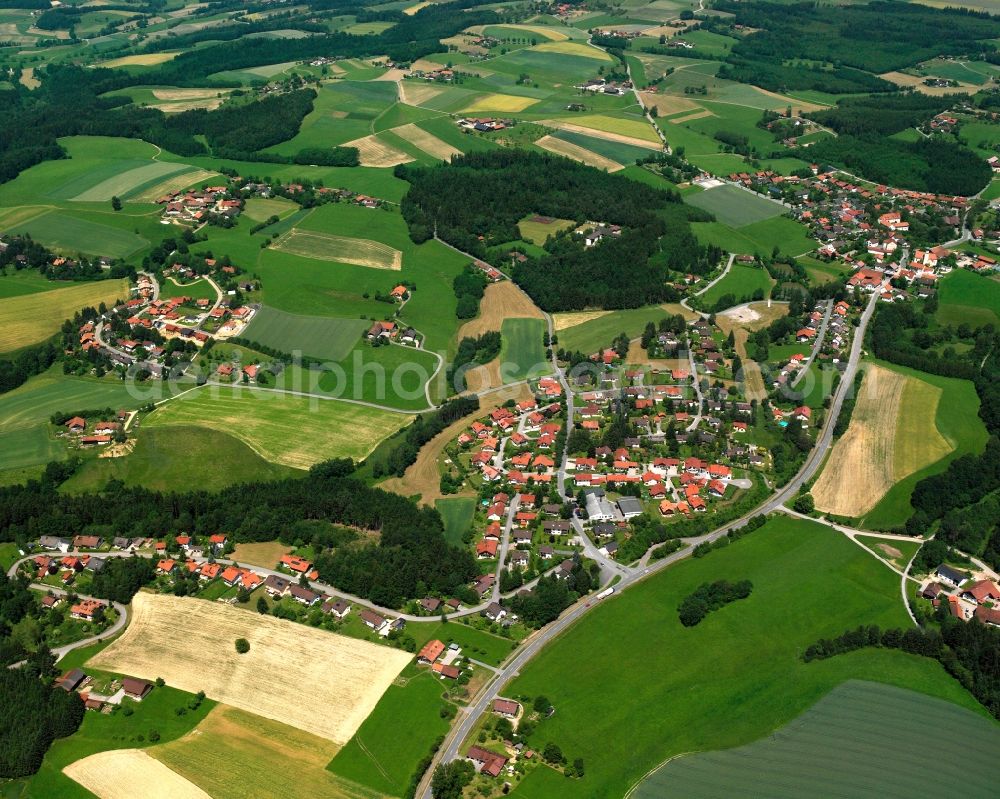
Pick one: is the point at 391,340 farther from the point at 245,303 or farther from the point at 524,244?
the point at 524,244

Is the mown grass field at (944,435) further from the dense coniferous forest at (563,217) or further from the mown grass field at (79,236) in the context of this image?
the mown grass field at (79,236)

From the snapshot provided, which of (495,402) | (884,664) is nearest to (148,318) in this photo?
(495,402)

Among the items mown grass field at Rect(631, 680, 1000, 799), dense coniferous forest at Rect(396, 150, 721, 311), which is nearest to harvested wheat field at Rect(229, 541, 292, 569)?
mown grass field at Rect(631, 680, 1000, 799)

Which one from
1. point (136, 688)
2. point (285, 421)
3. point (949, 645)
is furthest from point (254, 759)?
point (949, 645)

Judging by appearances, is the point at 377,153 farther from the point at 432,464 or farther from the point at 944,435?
the point at 944,435

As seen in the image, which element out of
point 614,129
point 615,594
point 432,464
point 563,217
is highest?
point 614,129

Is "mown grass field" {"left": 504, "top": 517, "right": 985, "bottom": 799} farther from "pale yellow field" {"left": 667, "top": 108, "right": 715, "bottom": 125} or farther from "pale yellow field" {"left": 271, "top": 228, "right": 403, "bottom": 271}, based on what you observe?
"pale yellow field" {"left": 667, "top": 108, "right": 715, "bottom": 125}
